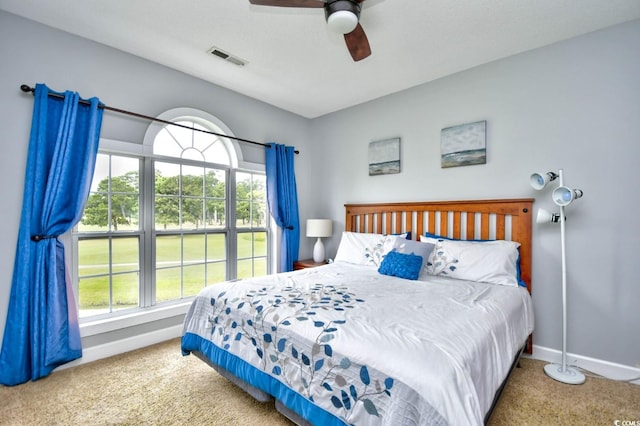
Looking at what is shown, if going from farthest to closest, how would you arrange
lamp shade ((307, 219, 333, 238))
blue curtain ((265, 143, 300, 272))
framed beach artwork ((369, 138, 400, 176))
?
1. lamp shade ((307, 219, 333, 238))
2. blue curtain ((265, 143, 300, 272))
3. framed beach artwork ((369, 138, 400, 176))

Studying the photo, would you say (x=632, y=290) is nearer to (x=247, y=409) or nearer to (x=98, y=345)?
(x=247, y=409)

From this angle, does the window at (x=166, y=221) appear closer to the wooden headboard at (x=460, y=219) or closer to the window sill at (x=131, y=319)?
the window sill at (x=131, y=319)

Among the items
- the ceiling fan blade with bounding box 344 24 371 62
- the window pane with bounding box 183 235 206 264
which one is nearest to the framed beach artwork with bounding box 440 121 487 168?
the ceiling fan blade with bounding box 344 24 371 62

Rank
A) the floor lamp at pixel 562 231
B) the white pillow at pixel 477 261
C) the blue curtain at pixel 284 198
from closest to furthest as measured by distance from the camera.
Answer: the floor lamp at pixel 562 231
the white pillow at pixel 477 261
the blue curtain at pixel 284 198

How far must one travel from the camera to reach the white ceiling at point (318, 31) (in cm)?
212

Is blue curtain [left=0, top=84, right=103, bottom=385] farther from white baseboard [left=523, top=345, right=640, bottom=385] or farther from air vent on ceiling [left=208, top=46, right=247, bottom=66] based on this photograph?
white baseboard [left=523, top=345, right=640, bottom=385]

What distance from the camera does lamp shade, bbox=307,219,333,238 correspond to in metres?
4.00

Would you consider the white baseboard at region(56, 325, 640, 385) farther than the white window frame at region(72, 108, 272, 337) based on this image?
No

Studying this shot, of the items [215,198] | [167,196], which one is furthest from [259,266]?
[167,196]

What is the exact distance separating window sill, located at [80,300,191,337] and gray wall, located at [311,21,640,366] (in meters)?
3.02

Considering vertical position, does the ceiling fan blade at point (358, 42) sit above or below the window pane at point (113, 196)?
above

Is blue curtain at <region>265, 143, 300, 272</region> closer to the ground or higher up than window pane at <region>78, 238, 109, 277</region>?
higher up

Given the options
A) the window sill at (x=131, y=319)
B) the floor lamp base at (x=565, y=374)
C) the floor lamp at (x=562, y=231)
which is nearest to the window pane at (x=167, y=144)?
the window sill at (x=131, y=319)

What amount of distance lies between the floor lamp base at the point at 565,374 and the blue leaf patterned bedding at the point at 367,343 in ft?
1.34
